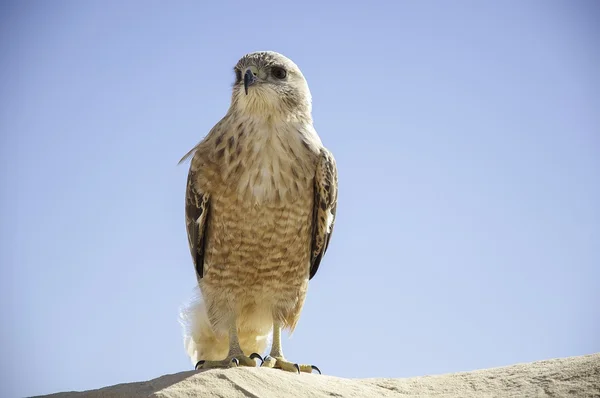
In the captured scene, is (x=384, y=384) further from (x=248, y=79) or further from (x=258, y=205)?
(x=248, y=79)

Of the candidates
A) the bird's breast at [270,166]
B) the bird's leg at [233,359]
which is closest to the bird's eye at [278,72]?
the bird's breast at [270,166]

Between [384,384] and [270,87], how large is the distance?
9.99ft

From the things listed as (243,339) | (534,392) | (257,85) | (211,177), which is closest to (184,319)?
(243,339)

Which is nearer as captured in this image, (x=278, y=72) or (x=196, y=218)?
(x=196, y=218)

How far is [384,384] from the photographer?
A: 685 cm

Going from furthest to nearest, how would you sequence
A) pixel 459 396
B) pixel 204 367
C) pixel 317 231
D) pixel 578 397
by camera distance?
1. pixel 317 231
2. pixel 204 367
3. pixel 459 396
4. pixel 578 397

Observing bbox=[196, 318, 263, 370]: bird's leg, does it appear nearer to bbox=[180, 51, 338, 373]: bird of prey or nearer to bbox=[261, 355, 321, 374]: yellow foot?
bbox=[180, 51, 338, 373]: bird of prey

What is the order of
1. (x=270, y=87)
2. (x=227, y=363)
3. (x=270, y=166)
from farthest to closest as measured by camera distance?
(x=270, y=87)
(x=270, y=166)
(x=227, y=363)

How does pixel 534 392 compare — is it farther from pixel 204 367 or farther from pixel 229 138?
pixel 229 138

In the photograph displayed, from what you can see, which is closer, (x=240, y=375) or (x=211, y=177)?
(x=240, y=375)

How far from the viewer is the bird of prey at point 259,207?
7375mm

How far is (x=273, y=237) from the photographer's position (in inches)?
291

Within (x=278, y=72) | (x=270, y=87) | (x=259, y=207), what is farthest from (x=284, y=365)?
(x=278, y=72)

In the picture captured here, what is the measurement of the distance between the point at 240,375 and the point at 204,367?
1027mm
